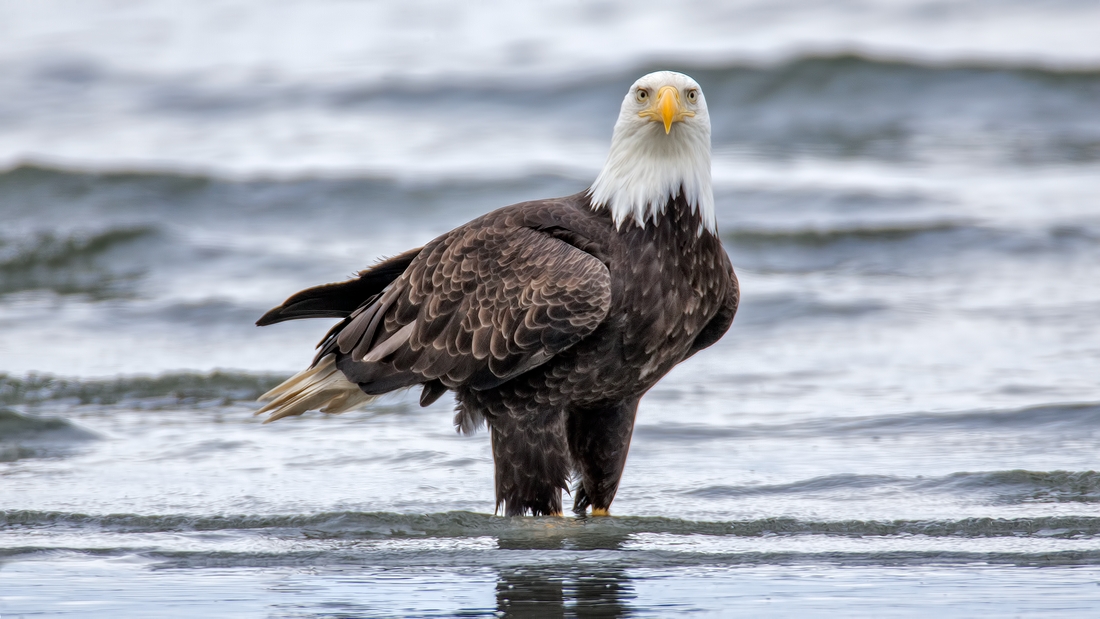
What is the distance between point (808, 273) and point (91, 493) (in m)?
6.61

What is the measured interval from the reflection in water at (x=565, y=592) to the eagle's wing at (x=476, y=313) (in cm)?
81

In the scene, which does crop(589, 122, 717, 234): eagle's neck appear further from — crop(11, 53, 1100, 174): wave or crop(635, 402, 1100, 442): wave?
crop(11, 53, 1100, 174): wave

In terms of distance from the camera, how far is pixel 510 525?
5.50 m

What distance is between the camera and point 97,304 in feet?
34.9

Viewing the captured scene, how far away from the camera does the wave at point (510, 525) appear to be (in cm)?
527

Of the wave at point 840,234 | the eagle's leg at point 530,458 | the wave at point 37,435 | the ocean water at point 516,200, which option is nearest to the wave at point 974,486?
the ocean water at point 516,200

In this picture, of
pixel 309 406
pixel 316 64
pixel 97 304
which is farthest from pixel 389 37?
pixel 309 406

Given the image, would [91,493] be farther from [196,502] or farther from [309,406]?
[309,406]

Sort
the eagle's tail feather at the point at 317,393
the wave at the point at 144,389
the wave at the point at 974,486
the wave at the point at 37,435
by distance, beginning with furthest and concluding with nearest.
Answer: the wave at the point at 144,389 < the wave at the point at 37,435 < the eagle's tail feather at the point at 317,393 < the wave at the point at 974,486

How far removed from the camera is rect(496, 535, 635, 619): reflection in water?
4.42 m

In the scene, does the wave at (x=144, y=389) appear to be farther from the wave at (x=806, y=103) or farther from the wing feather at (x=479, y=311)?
the wave at (x=806, y=103)

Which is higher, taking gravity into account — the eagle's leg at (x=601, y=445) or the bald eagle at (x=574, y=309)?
the bald eagle at (x=574, y=309)

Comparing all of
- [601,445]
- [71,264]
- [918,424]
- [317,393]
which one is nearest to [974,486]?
[918,424]

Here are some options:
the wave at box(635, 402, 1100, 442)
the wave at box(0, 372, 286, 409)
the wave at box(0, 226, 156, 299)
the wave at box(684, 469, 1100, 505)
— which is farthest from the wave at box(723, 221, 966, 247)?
the wave at box(684, 469, 1100, 505)
